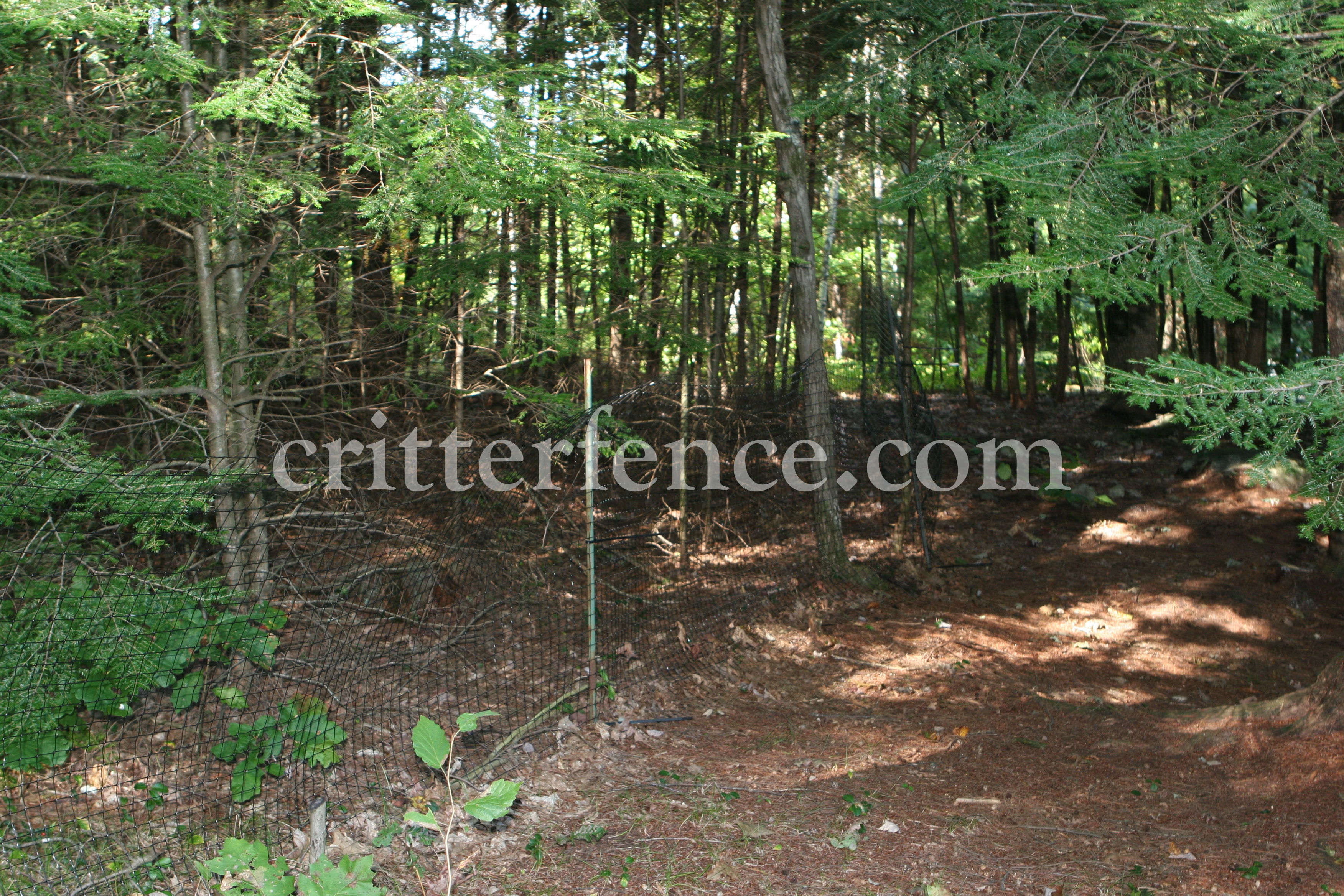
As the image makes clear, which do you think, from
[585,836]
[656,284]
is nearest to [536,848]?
[585,836]

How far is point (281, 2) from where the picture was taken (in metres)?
6.38

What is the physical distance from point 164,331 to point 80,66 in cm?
181

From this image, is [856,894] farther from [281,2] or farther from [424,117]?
[281,2]

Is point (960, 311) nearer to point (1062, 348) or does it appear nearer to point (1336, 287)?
point (1062, 348)

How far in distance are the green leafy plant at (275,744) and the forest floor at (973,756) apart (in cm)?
96

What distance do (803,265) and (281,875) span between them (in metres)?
6.17

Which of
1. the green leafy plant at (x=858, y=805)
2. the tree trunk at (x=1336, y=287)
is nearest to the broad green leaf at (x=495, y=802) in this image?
the green leafy plant at (x=858, y=805)

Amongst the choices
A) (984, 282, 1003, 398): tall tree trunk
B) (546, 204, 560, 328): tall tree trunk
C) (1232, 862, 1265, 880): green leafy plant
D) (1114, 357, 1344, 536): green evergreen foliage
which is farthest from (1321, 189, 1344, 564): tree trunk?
(984, 282, 1003, 398): tall tree trunk

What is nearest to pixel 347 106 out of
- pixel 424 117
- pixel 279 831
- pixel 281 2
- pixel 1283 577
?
pixel 281 2

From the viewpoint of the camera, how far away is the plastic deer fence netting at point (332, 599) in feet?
12.6

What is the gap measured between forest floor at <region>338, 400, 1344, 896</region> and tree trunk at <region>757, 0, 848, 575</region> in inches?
36.8

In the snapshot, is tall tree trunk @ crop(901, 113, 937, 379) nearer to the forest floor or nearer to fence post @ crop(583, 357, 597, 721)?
the forest floor

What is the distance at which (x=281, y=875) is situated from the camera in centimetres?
292

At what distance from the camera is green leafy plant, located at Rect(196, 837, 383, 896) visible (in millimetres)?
2514
